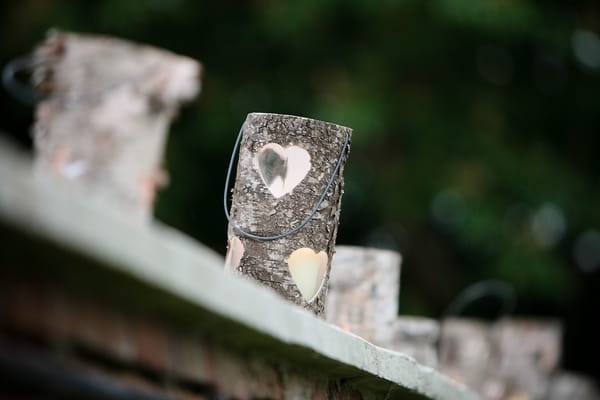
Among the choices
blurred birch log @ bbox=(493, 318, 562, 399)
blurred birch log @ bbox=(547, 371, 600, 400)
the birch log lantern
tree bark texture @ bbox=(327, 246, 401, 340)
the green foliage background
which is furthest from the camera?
the green foliage background

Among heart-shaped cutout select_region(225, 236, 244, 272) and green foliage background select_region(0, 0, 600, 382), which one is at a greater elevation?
green foliage background select_region(0, 0, 600, 382)

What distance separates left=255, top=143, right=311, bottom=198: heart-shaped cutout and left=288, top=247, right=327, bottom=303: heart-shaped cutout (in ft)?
0.53

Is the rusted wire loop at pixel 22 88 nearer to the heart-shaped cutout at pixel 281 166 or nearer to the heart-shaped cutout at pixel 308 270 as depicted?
the heart-shaped cutout at pixel 281 166

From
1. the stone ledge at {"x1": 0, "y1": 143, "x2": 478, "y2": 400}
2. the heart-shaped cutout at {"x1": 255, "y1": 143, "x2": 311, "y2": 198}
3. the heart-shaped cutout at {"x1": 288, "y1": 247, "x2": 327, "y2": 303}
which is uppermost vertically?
the heart-shaped cutout at {"x1": 255, "y1": 143, "x2": 311, "y2": 198}

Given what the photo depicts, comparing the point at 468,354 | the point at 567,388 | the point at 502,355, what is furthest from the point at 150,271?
the point at 567,388

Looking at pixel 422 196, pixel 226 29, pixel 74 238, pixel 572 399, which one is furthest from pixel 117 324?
pixel 226 29

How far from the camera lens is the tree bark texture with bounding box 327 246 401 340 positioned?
3709mm

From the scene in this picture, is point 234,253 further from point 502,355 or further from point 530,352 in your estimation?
point 530,352

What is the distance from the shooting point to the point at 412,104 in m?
9.73

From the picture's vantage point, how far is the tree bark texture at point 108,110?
1.98 meters

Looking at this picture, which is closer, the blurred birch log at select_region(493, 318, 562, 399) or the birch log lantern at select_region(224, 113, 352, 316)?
the birch log lantern at select_region(224, 113, 352, 316)

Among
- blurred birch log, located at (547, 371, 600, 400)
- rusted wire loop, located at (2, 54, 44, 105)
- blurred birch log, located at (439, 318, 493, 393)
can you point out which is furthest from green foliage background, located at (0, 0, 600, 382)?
rusted wire loop, located at (2, 54, 44, 105)

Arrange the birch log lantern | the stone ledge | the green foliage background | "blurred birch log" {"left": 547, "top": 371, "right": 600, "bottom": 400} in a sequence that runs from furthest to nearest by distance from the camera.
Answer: the green foliage background → "blurred birch log" {"left": 547, "top": 371, "right": 600, "bottom": 400} → the birch log lantern → the stone ledge

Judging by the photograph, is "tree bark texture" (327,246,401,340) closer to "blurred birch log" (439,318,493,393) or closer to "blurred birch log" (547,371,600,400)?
"blurred birch log" (439,318,493,393)
